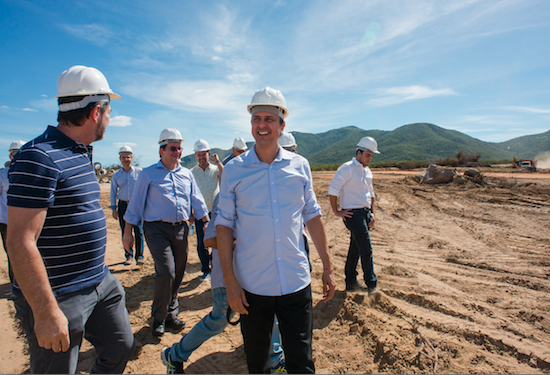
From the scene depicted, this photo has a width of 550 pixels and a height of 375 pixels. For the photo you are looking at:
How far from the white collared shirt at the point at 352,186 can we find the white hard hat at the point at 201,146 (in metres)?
2.69

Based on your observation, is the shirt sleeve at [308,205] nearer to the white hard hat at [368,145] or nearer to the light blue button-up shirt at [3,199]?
the white hard hat at [368,145]

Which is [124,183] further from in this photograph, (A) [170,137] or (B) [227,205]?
(B) [227,205]

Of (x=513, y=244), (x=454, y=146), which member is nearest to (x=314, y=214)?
(x=513, y=244)

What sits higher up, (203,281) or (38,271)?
(38,271)

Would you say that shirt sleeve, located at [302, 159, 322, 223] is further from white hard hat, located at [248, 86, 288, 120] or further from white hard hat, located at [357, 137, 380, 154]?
white hard hat, located at [357, 137, 380, 154]

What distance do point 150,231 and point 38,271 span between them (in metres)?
2.10

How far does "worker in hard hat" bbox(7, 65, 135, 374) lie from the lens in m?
1.44

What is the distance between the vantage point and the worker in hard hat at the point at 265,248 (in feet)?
6.29

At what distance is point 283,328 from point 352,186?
109 inches

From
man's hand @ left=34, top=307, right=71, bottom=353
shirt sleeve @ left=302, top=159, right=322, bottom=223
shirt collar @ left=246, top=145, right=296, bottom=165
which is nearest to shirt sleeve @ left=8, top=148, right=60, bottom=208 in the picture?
man's hand @ left=34, top=307, right=71, bottom=353

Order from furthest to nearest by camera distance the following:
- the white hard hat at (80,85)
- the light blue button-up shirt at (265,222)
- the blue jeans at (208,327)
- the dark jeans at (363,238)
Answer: the dark jeans at (363,238) < the blue jeans at (208,327) < the light blue button-up shirt at (265,222) < the white hard hat at (80,85)

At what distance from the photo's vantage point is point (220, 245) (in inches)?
76.9

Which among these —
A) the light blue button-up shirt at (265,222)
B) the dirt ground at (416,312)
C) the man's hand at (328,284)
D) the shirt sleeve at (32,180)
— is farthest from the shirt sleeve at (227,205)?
the dirt ground at (416,312)

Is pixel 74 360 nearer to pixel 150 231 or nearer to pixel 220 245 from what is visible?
pixel 220 245
